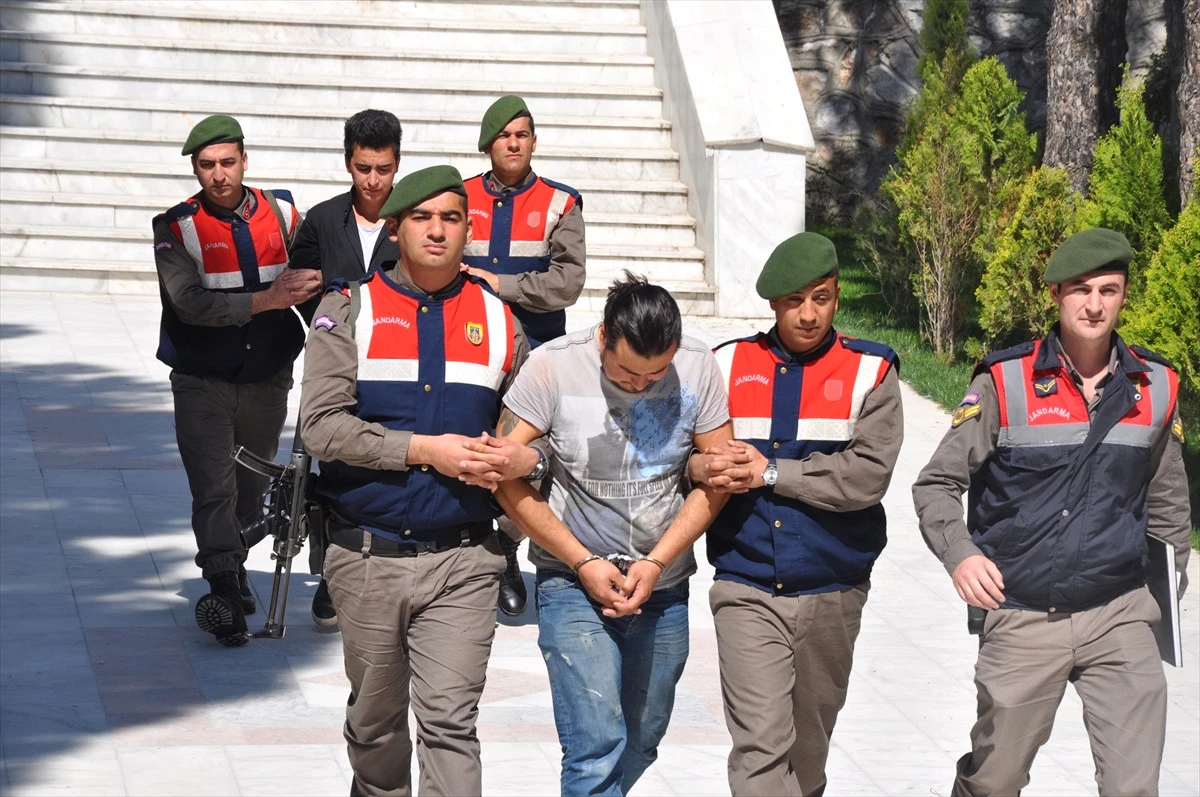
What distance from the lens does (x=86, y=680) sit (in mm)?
6801

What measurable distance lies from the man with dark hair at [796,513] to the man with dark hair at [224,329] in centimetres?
252

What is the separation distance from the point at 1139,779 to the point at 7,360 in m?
8.65

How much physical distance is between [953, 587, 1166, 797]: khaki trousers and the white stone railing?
29.8 ft

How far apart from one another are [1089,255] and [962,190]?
28.2 ft

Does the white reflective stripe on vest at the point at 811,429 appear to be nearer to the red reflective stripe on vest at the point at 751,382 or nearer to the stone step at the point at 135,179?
the red reflective stripe on vest at the point at 751,382

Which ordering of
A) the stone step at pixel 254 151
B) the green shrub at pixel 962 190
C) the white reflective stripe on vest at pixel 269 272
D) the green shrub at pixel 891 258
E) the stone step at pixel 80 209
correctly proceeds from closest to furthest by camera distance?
the white reflective stripe on vest at pixel 269 272, the green shrub at pixel 962 190, the stone step at pixel 80 209, the green shrub at pixel 891 258, the stone step at pixel 254 151

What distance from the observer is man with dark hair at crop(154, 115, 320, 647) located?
6.98 m

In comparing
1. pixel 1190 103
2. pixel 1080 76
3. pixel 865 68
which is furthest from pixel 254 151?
pixel 1190 103

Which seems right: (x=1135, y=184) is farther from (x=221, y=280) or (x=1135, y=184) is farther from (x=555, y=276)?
(x=221, y=280)

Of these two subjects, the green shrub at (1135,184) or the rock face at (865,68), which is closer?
the green shrub at (1135,184)

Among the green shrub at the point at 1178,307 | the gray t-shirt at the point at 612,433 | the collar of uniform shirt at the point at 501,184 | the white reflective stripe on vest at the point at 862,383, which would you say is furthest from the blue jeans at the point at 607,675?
the green shrub at the point at 1178,307

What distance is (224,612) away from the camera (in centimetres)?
722

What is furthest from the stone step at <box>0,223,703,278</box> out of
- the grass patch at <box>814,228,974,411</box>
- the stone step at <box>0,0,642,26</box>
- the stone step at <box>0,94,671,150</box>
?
the stone step at <box>0,0,642,26</box>

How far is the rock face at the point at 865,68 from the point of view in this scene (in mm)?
18734
